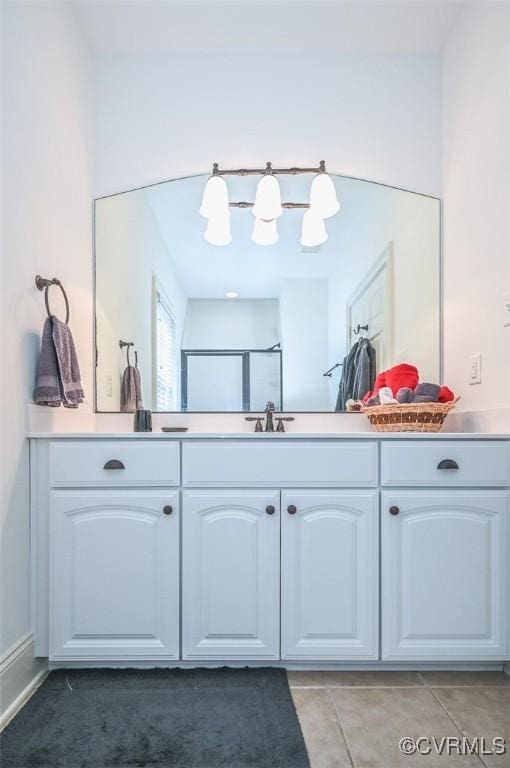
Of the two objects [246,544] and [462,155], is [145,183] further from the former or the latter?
[246,544]

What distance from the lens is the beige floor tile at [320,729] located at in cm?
125

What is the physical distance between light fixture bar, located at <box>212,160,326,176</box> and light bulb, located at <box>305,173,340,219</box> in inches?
1.7

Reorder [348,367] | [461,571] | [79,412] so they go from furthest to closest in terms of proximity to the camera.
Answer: [348,367]
[79,412]
[461,571]

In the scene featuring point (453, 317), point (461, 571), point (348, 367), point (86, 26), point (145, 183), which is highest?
point (86, 26)

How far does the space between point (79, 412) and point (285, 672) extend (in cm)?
122

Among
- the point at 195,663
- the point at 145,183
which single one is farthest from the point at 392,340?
the point at 195,663

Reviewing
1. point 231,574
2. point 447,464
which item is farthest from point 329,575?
point 447,464

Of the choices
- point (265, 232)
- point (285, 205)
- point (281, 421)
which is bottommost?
point (281, 421)

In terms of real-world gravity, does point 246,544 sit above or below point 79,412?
below

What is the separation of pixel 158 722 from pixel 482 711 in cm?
93

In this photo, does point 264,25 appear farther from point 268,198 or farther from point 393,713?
point 393,713

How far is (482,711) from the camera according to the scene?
4.77 feet

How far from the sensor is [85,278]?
7.04ft

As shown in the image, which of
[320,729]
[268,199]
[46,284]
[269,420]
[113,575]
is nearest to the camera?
[320,729]
